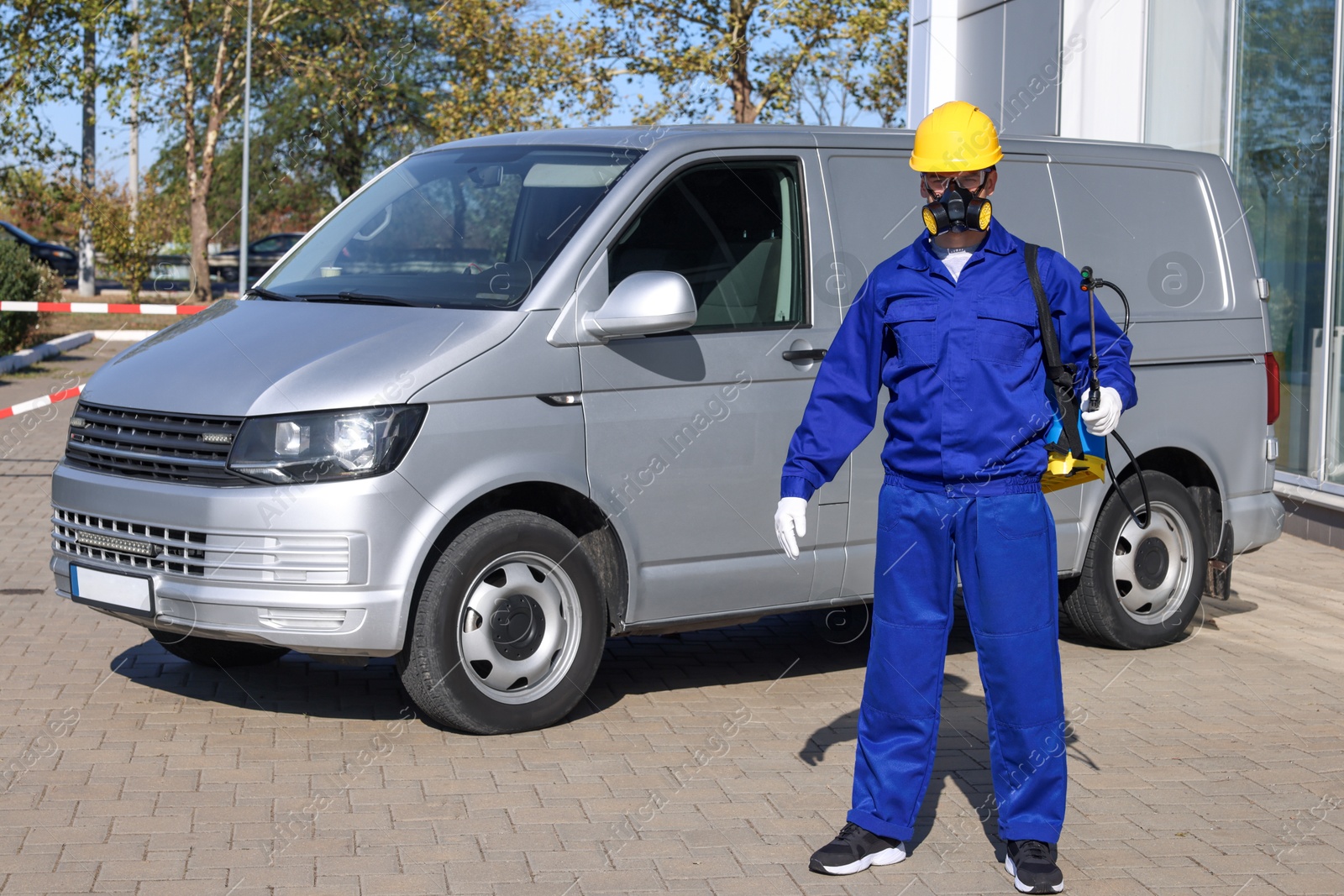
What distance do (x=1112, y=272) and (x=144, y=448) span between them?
4.08 m

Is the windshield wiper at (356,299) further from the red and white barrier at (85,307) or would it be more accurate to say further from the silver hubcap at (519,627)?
the red and white barrier at (85,307)

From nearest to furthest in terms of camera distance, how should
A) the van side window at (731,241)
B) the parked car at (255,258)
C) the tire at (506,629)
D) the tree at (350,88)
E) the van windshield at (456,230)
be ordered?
the tire at (506,629), the van windshield at (456,230), the van side window at (731,241), the tree at (350,88), the parked car at (255,258)

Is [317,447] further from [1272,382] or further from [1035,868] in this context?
[1272,382]

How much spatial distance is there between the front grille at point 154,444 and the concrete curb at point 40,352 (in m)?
15.8

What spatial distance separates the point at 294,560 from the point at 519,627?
837 millimetres

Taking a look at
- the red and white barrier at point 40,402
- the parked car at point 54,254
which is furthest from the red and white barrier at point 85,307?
the parked car at point 54,254

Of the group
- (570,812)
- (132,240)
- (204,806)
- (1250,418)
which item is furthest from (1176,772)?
(132,240)

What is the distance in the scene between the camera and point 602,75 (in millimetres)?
23562

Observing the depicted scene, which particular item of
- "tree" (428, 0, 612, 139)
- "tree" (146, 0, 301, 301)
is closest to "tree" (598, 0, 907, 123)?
"tree" (428, 0, 612, 139)

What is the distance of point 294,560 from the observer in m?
5.27

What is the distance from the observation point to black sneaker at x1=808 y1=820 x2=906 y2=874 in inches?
176

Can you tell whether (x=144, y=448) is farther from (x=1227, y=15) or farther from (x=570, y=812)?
(x=1227, y=15)

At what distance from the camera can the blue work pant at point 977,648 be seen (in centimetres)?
438

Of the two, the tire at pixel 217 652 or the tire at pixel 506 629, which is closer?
the tire at pixel 506 629
